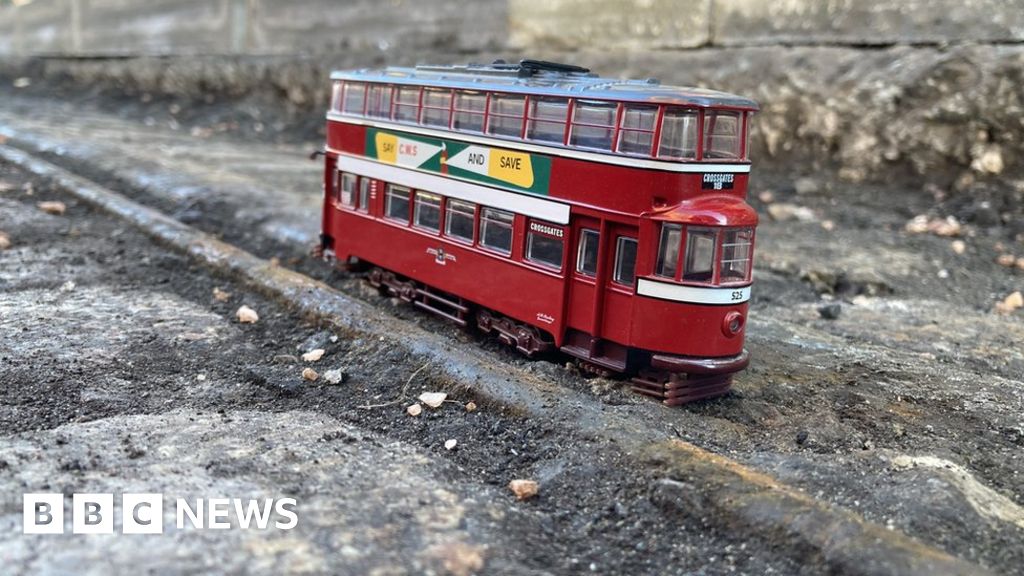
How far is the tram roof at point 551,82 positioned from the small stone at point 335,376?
10.1 ft

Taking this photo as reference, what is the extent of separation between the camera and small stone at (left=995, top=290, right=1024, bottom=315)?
471 inches

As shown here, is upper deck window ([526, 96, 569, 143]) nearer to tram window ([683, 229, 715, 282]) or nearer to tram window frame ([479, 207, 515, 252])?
tram window frame ([479, 207, 515, 252])

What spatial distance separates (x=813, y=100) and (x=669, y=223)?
10.8 meters

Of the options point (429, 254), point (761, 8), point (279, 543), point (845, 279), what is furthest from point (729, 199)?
point (761, 8)

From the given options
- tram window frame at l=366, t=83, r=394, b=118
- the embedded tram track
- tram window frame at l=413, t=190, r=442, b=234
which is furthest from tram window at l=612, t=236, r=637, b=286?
tram window frame at l=366, t=83, r=394, b=118

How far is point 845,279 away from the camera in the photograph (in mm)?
12750

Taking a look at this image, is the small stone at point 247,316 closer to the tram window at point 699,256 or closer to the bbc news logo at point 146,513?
the bbc news logo at point 146,513

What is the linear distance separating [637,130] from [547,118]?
3.42 ft

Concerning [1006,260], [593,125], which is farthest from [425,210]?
[1006,260]

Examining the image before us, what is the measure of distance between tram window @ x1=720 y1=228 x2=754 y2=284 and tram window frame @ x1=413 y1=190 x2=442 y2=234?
3.30 meters

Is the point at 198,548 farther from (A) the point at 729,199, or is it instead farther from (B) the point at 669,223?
(A) the point at 729,199

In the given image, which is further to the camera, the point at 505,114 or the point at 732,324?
the point at 505,114

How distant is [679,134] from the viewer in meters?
7.54

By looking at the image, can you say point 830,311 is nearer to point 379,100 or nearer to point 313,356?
point 379,100
